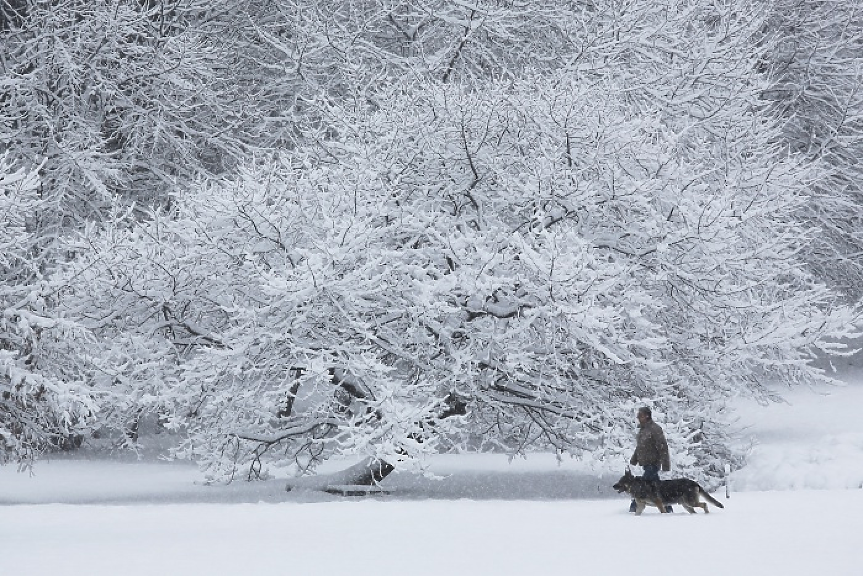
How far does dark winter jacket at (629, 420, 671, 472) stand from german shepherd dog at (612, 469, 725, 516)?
6.5 inches

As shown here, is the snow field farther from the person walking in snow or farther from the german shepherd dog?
the person walking in snow

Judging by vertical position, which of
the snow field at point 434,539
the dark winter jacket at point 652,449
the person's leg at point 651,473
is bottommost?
the snow field at point 434,539

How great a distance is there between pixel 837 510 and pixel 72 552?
22.2 feet

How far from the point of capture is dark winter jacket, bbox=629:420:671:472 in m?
11.3

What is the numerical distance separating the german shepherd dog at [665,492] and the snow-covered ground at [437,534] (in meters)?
0.16

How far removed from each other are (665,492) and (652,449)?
15.9 inches

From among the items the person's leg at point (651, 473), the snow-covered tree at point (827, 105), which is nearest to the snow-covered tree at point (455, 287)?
the person's leg at point (651, 473)

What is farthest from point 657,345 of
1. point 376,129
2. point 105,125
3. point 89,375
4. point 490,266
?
point 105,125

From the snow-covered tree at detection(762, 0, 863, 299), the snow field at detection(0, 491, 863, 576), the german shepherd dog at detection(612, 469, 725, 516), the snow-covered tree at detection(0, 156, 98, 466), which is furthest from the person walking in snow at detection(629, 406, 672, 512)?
the snow-covered tree at detection(762, 0, 863, 299)

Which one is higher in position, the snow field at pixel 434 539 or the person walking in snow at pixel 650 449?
the person walking in snow at pixel 650 449

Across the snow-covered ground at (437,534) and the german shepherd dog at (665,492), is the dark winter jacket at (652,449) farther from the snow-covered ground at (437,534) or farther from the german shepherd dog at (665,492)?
the snow-covered ground at (437,534)

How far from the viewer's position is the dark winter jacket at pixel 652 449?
11336mm

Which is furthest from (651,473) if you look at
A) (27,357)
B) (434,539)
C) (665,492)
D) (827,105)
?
(827,105)

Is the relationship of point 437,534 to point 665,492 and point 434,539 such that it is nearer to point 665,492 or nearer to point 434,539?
point 434,539
